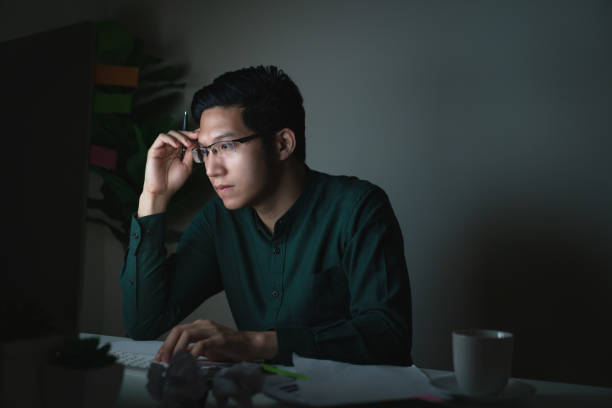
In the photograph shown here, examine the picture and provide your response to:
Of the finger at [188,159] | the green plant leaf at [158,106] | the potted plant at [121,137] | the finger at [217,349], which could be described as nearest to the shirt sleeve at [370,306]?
the finger at [217,349]

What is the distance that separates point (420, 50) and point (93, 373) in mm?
1784

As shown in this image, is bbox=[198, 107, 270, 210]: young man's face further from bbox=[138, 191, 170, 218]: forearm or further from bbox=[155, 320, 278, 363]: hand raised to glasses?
bbox=[155, 320, 278, 363]: hand raised to glasses

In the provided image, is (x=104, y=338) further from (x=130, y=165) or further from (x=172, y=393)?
(x=130, y=165)

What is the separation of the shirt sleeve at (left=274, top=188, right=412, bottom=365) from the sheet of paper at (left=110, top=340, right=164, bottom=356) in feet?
0.89

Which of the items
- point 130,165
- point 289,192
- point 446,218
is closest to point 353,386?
point 289,192

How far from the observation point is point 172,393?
625mm

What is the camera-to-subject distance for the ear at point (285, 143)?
60.0 inches

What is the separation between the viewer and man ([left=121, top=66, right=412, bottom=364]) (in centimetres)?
132

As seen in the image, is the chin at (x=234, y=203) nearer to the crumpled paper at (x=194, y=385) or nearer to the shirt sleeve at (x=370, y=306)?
the shirt sleeve at (x=370, y=306)

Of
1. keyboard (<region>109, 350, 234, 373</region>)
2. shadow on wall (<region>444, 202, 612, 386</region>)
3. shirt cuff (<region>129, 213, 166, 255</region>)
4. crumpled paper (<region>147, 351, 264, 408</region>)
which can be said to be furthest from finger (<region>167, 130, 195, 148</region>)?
shadow on wall (<region>444, 202, 612, 386</region>)

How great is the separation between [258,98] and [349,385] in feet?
3.02

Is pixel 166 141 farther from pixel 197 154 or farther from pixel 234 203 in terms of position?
pixel 234 203

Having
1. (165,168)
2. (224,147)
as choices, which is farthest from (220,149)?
(165,168)

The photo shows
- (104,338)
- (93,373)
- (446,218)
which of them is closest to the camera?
(93,373)
